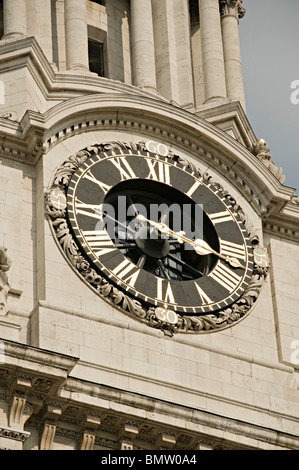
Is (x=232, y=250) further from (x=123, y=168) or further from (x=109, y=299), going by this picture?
(x=109, y=299)

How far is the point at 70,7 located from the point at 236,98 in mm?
3542

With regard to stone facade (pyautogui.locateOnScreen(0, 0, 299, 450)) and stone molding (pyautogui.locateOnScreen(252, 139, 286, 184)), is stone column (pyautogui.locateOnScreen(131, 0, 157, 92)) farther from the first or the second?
stone molding (pyautogui.locateOnScreen(252, 139, 286, 184))

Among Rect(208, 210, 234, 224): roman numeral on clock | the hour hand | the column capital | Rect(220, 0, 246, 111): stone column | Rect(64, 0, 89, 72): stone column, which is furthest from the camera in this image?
the column capital

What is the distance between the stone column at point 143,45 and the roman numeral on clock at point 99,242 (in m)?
5.17

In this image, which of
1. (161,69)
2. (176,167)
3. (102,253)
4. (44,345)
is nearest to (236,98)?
(161,69)

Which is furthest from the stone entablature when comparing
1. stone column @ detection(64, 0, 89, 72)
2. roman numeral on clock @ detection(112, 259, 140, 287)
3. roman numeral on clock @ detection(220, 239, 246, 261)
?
stone column @ detection(64, 0, 89, 72)

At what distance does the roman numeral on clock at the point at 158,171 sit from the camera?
113 ft

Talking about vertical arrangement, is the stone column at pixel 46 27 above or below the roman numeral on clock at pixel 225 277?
above

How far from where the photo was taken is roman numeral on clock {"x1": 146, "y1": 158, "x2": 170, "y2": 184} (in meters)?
34.5

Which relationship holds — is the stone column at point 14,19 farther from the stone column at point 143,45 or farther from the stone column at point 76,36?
the stone column at point 143,45

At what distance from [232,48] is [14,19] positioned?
15.5ft

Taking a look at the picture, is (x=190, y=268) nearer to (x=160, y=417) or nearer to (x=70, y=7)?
(x=160, y=417)

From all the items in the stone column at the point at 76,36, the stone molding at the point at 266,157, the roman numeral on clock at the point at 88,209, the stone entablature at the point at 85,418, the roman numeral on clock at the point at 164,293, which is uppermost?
the stone column at the point at 76,36

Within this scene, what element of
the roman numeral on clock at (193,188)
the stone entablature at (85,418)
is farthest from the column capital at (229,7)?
the stone entablature at (85,418)
